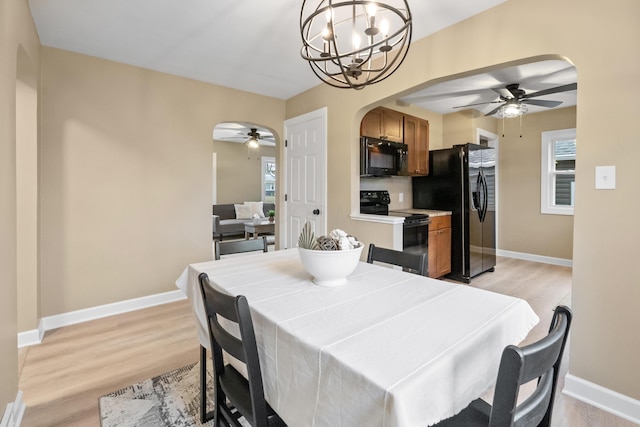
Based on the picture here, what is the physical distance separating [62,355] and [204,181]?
2.07 meters

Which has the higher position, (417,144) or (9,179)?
(417,144)

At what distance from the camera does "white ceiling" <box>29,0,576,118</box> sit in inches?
88.1

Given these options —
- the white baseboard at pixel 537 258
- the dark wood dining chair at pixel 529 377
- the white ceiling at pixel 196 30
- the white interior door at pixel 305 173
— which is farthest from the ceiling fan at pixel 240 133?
the dark wood dining chair at pixel 529 377

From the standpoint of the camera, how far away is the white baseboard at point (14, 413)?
150 centimetres

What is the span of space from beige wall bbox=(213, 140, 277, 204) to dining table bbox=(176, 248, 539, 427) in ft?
23.9

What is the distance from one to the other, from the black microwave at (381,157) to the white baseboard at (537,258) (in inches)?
120

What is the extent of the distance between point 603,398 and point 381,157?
284cm

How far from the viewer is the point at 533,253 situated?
212 inches

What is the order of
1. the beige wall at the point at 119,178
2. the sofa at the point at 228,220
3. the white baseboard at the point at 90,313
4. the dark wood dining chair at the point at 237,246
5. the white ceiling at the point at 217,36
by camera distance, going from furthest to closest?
the sofa at the point at 228,220
the beige wall at the point at 119,178
the white baseboard at the point at 90,313
the white ceiling at the point at 217,36
the dark wood dining chair at the point at 237,246

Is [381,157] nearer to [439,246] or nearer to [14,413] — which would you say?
[439,246]

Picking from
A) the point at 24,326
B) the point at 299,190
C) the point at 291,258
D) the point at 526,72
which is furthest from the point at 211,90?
the point at 526,72

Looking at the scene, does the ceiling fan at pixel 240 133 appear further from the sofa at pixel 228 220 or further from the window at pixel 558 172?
the window at pixel 558 172

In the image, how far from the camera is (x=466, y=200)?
4.11 m

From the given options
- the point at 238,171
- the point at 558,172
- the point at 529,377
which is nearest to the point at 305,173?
the point at 529,377
